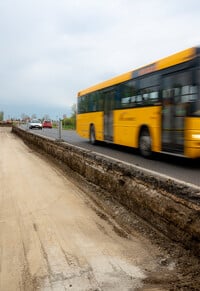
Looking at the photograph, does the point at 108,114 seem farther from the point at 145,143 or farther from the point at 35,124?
the point at 35,124

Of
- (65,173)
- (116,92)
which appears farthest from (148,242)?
(116,92)

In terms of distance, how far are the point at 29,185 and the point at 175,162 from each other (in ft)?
14.2

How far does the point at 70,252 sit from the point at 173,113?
695 centimetres

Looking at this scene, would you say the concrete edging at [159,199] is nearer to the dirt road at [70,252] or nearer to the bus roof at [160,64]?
the dirt road at [70,252]

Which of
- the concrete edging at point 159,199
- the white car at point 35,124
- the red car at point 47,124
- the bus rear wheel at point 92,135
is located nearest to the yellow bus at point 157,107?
the bus rear wheel at point 92,135

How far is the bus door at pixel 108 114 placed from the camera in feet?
60.8

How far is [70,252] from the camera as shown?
639cm

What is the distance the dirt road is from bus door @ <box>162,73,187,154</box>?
3.32m

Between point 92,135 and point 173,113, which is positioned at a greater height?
point 173,113

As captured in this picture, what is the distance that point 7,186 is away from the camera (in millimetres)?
12414

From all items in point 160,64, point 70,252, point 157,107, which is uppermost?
point 160,64

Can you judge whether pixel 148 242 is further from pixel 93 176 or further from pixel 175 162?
pixel 175 162

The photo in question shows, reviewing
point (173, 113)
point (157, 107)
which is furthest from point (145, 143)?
point (173, 113)

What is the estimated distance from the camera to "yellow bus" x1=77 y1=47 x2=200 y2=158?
38.1ft
